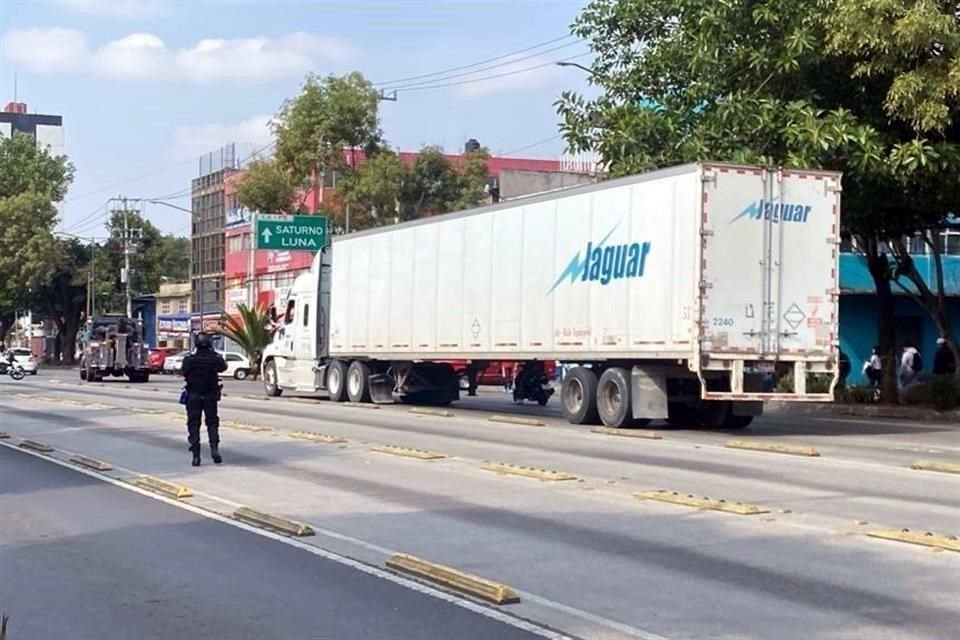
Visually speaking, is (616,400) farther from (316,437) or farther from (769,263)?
(316,437)

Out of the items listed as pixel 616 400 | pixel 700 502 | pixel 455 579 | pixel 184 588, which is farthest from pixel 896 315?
pixel 184 588

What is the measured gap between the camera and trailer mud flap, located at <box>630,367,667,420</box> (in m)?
22.9

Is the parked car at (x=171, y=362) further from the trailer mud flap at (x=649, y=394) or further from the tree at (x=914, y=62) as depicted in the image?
the tree at (x=914, y=62)

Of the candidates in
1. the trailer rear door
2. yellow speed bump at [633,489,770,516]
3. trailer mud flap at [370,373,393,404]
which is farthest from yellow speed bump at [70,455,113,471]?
trailer mud flap at [370,373,393,404]

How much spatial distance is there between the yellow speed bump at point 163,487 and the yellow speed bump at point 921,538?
687 cm

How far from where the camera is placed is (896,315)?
1624 inches

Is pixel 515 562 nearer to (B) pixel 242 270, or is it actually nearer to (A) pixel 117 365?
(A) pixel 117 365

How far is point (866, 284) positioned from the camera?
40.1m

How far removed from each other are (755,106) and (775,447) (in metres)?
8.47

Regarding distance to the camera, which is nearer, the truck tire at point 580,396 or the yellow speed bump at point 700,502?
the yellow speed bump at point 700,502

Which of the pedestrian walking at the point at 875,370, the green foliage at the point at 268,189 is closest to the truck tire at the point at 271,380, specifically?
the green foliage at the point at 268,189

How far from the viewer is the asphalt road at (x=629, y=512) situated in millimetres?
8547

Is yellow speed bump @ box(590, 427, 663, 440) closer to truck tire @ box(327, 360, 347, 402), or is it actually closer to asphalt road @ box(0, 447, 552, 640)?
asphalt road @ box(0, 447, 552, 640)

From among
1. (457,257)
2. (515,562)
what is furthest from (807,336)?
(515,562)
